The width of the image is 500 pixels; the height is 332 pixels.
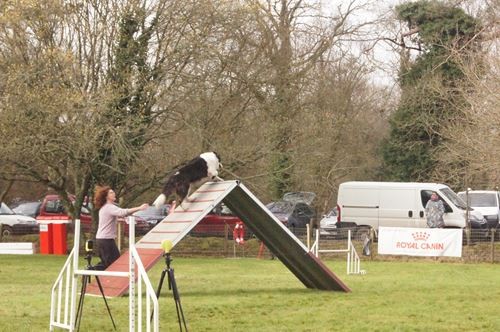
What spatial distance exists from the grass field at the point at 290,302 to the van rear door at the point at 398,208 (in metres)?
9.07

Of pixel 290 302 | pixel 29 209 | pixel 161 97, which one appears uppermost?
pixel 161 97

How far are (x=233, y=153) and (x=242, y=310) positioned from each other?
1548cm

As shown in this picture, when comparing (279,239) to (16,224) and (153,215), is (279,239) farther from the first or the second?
(16,224)

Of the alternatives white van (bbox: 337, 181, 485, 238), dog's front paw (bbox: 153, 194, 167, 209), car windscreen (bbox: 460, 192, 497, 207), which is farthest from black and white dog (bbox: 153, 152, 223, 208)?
car windscreen (bbox: 460, 192, 497, 207)

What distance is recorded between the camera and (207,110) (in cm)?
2908

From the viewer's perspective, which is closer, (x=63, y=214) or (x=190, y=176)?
(x=190, y=176)

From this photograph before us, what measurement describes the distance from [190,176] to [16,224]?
71.3ft

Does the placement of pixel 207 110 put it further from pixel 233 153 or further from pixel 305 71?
pixel 305 71

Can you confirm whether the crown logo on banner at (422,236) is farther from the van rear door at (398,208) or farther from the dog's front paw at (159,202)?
the dog's front paw at (159,202)

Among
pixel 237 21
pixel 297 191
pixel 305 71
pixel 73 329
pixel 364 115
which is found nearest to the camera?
pixel 73 329

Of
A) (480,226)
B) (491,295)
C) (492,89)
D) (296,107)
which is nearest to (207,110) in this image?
(296,107)

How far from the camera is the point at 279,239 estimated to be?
52.8ft

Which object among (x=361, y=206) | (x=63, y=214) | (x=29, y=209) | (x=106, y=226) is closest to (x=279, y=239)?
(x=106, y=226)

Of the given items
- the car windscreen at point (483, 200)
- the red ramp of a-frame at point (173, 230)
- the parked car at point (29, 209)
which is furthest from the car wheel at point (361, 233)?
the parked car at point (29, 209)
